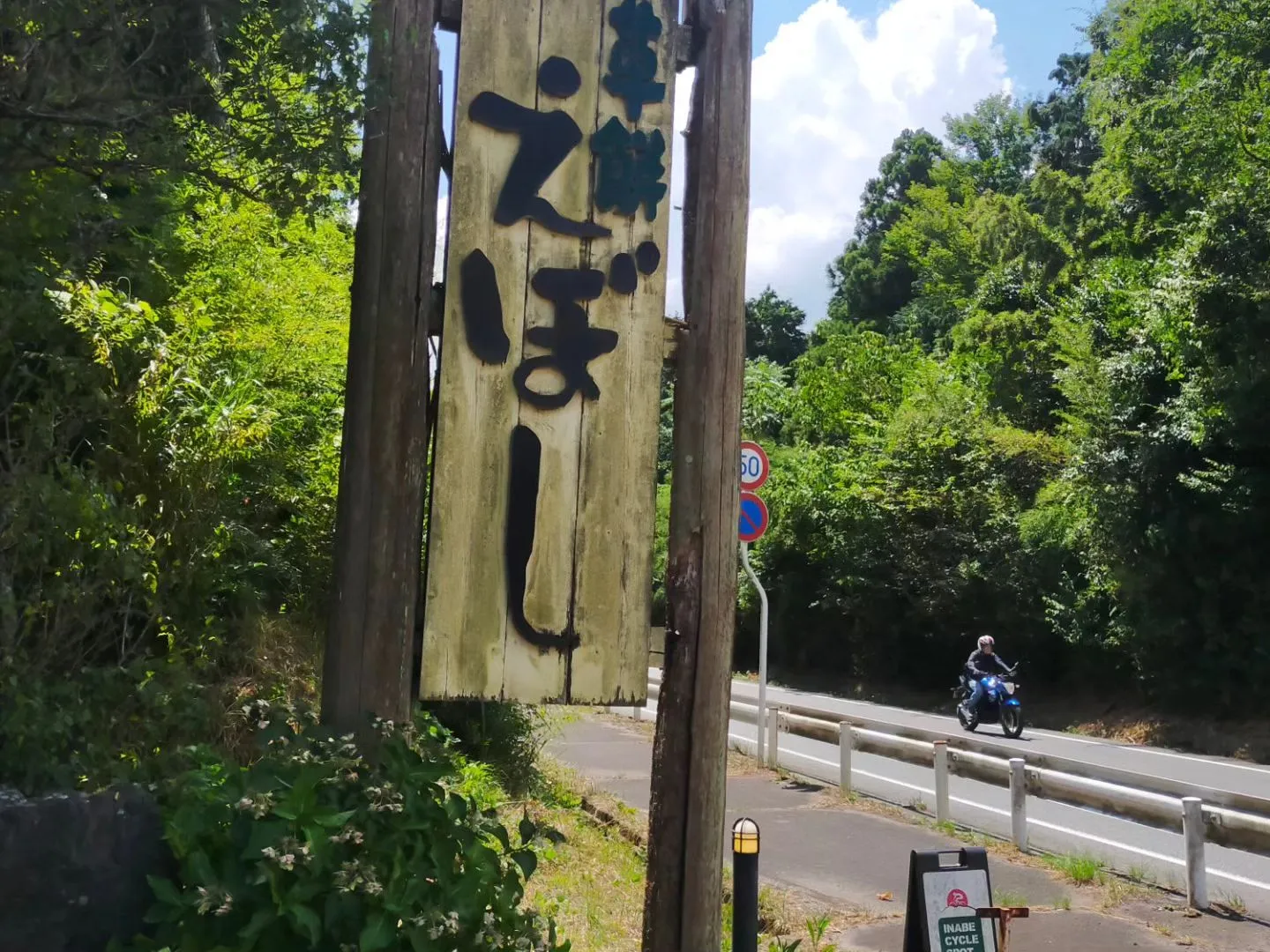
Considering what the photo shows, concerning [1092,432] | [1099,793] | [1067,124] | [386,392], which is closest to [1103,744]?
[1092,432]

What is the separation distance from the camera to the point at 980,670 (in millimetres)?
17109

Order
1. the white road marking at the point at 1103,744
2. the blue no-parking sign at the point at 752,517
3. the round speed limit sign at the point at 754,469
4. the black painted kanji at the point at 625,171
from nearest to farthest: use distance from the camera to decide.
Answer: the black painted kanji at the point at 625,171
the blue no-parking sign at the point at 752,517
the round speed limit sign at the point at 754,469
the white road marking at the point at 1103,744

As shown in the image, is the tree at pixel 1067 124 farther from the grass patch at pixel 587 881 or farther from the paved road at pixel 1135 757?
the grass patch at pixel 587 881

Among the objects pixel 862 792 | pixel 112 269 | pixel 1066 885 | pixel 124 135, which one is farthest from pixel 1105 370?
pixel 124 135

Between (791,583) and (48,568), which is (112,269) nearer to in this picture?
(48,568)

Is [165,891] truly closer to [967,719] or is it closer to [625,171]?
[625,171]

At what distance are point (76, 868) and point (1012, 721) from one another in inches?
606

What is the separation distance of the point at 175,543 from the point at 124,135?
2138 mm

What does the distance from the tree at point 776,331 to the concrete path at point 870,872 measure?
47910 millimetres

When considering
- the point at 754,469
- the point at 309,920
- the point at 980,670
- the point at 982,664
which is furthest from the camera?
the point at 982,664

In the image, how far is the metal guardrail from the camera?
21.1 ft

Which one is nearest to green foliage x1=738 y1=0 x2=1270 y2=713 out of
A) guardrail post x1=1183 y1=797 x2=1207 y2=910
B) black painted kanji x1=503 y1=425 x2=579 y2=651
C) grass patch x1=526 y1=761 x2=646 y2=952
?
guardrail post x1=1183 y1=797 x2=1207 y2=910

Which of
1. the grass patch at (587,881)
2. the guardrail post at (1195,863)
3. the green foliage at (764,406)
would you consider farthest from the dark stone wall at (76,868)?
the green foliage at (764,406)

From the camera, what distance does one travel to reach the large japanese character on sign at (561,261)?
128 inches
